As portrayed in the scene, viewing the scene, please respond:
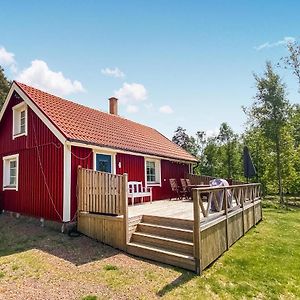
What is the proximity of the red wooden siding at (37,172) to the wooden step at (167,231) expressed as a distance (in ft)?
10.0

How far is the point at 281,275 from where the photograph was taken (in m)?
5.26

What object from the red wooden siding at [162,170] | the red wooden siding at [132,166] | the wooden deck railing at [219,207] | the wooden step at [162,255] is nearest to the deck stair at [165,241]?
the wooden step at [162,255]

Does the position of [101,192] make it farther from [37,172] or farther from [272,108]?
[272,108]

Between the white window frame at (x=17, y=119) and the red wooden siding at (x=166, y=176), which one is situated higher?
the white window frame at (x=17, y=119)

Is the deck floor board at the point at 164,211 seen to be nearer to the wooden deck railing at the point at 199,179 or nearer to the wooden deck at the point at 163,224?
the wooden deck at the point at 163,224

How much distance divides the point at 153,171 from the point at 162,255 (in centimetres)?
743

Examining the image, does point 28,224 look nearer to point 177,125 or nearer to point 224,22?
point 224,22

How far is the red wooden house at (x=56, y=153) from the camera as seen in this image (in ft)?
27.9

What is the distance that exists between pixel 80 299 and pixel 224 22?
9.03m

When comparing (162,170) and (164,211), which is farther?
(162,170)

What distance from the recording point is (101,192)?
24.7 feet

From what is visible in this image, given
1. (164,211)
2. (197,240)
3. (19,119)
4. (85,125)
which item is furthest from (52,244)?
(19,119)

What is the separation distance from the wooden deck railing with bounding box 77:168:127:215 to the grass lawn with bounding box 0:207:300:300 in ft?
3.34

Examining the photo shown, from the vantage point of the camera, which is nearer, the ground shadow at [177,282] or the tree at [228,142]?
the ground shadow at [177,282]
